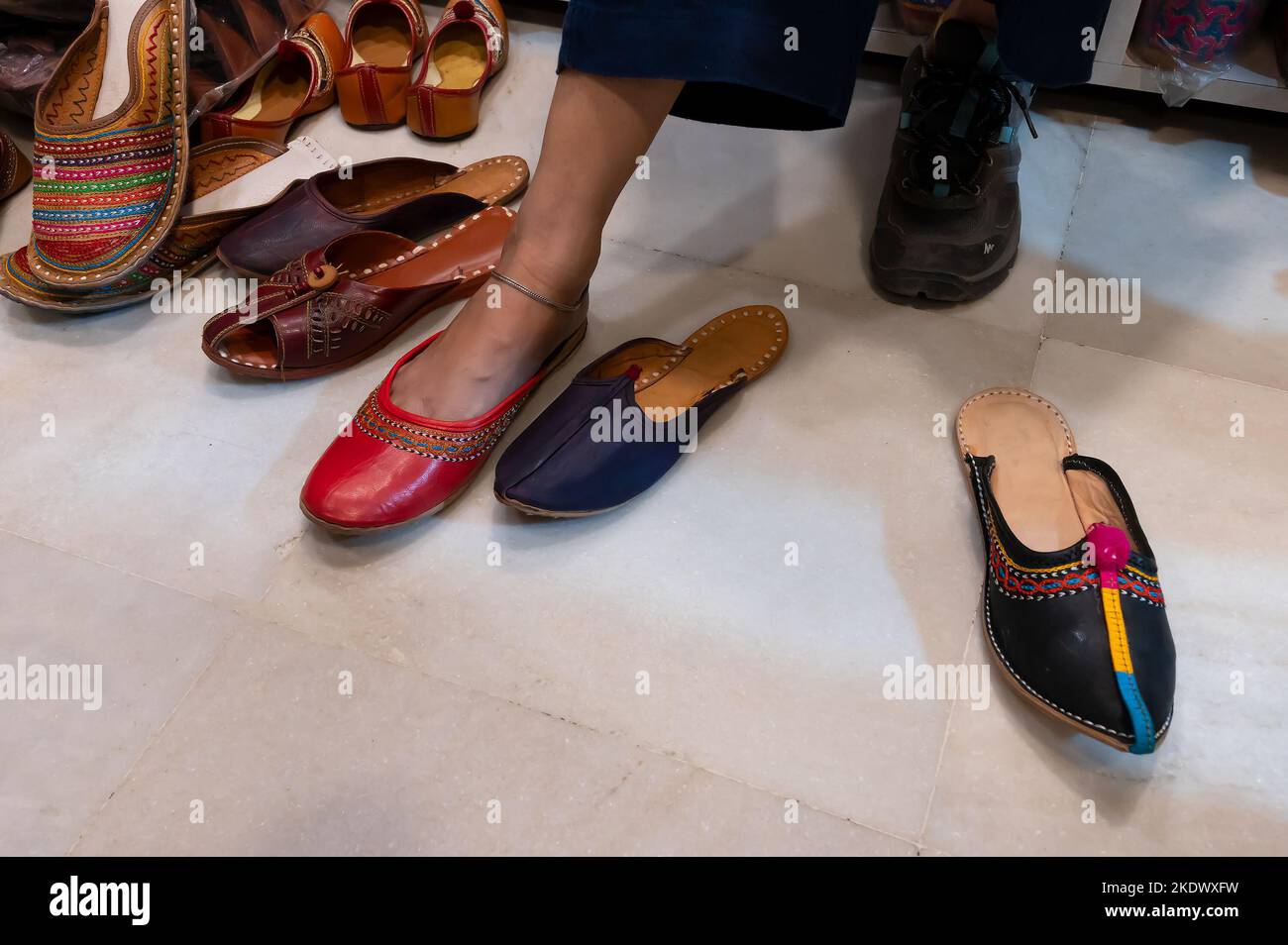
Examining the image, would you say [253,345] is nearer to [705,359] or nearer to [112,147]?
[112,147]

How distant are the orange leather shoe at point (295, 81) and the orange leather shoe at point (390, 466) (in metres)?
0.62

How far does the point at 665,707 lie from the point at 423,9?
4.08ft

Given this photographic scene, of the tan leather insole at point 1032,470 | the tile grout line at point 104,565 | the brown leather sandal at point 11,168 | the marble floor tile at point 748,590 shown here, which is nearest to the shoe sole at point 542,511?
the marble floor tile at point 748,590

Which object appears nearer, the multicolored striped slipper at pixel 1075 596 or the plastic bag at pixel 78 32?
the multicolored striped slipper at pixel 1075 596

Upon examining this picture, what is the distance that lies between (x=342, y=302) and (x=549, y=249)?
259 mm

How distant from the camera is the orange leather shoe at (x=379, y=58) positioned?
1240 mm

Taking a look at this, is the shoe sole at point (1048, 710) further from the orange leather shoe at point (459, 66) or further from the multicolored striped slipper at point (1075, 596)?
the orange leather shoe at point (459, 66)

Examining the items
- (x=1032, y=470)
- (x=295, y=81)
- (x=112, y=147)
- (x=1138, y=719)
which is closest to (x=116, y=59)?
(x=112, y=147)

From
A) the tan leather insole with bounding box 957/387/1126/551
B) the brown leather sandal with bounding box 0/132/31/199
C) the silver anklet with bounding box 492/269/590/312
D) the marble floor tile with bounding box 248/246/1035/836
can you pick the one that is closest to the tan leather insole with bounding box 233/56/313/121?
the brown leather sandal with bounding box 0/132/31/199

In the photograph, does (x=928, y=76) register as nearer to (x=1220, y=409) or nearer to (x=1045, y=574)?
(x=1220, y=409)

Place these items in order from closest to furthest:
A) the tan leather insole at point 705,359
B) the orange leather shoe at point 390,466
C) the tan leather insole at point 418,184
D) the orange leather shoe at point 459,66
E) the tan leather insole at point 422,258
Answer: the orange leather shoe at point 390,466 → the tan leather insole at point 705,359 → the tan leather insole at point 422,258 → the tan leather insole at point 418,184 → the orange leather shoe at point 459,66

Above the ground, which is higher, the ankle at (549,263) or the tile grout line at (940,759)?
the ankle at (549,263)

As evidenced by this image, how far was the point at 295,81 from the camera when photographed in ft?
4.22

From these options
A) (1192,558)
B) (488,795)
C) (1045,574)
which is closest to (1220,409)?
(1192,558)
